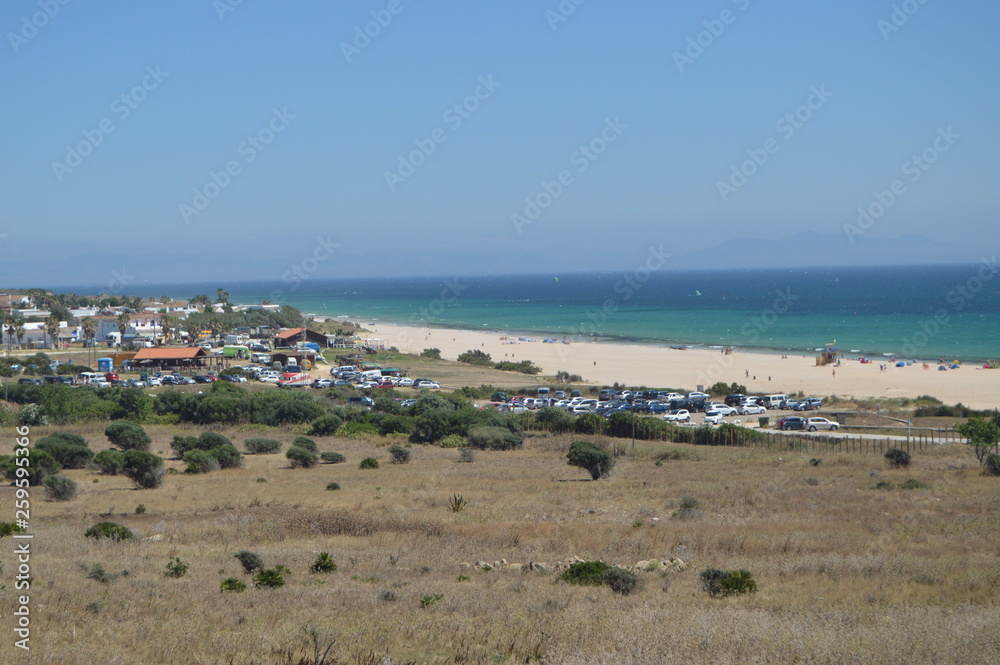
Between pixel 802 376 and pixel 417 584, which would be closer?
pixel 417 584

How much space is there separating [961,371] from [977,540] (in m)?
58.8

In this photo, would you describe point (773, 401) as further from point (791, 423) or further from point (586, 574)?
point (586, 574)

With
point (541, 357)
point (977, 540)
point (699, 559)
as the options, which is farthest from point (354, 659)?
point (541, 357)

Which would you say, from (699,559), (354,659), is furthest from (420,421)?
(354,659)

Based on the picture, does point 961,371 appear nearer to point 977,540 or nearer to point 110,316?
point 977,540

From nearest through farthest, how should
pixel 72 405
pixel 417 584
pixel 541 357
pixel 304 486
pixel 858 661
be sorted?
pixel 858 661
pixel 417 584
pixel 304 486
pixel 72 405
pixel 541 357

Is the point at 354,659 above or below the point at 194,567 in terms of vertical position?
above

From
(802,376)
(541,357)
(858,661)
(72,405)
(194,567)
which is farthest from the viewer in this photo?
(541,357)

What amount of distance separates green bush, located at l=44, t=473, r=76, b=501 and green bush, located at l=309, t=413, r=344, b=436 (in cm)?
1827

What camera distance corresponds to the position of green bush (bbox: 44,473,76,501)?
21.1 metres

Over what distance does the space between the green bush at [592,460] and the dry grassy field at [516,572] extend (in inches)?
28.5

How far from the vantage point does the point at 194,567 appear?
505 inches

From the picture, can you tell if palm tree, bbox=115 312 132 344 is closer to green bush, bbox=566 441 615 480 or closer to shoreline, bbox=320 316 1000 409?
shoreline, bbox=320 316 1000 409

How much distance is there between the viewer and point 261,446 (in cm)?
3297
